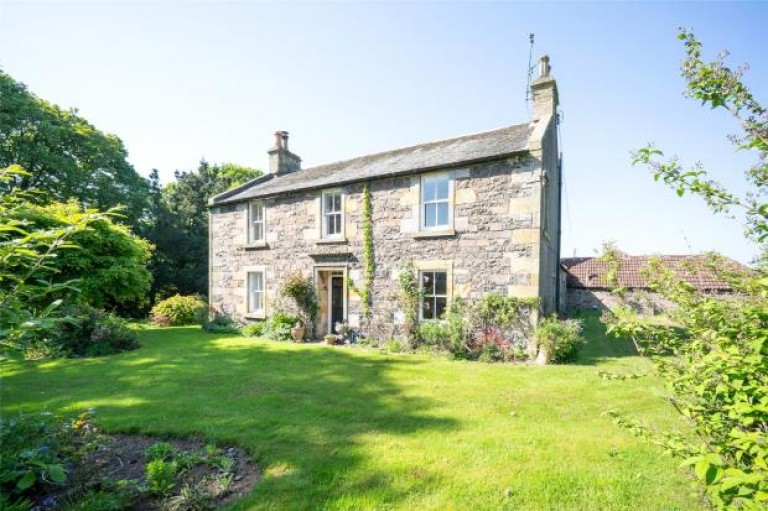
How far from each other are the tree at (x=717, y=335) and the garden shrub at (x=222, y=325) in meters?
15.2

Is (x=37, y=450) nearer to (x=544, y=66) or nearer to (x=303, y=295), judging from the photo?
(x=303, y=295)

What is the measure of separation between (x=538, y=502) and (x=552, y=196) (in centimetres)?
1192

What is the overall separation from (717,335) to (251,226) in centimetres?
1632

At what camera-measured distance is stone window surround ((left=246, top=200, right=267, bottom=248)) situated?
15819 mm

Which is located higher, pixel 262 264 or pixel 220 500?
pixel 262 264

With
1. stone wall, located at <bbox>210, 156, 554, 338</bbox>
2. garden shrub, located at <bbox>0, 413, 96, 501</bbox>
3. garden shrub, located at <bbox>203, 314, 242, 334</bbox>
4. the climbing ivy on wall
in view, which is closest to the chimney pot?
stone wall, located at <bbox>210, 156, 554, 338</bbox>

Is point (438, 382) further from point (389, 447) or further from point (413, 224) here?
point (413, 224)

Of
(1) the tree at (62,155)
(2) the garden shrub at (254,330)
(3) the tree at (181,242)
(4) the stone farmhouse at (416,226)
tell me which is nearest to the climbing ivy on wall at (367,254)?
(4) the stone farmhouse at (416,226)

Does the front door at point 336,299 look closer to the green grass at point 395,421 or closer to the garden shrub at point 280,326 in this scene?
the garden shrub at point 280,326

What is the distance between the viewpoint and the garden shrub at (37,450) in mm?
3211

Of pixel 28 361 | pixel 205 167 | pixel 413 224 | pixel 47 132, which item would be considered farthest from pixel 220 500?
pixel 205 167

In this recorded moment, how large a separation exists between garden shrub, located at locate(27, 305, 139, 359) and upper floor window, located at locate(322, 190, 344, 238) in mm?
7323

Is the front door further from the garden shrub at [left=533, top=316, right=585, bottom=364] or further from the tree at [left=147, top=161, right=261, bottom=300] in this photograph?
the tree at [left=147, top=161, right=261, bottom=300]

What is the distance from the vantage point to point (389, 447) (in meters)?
4.64
